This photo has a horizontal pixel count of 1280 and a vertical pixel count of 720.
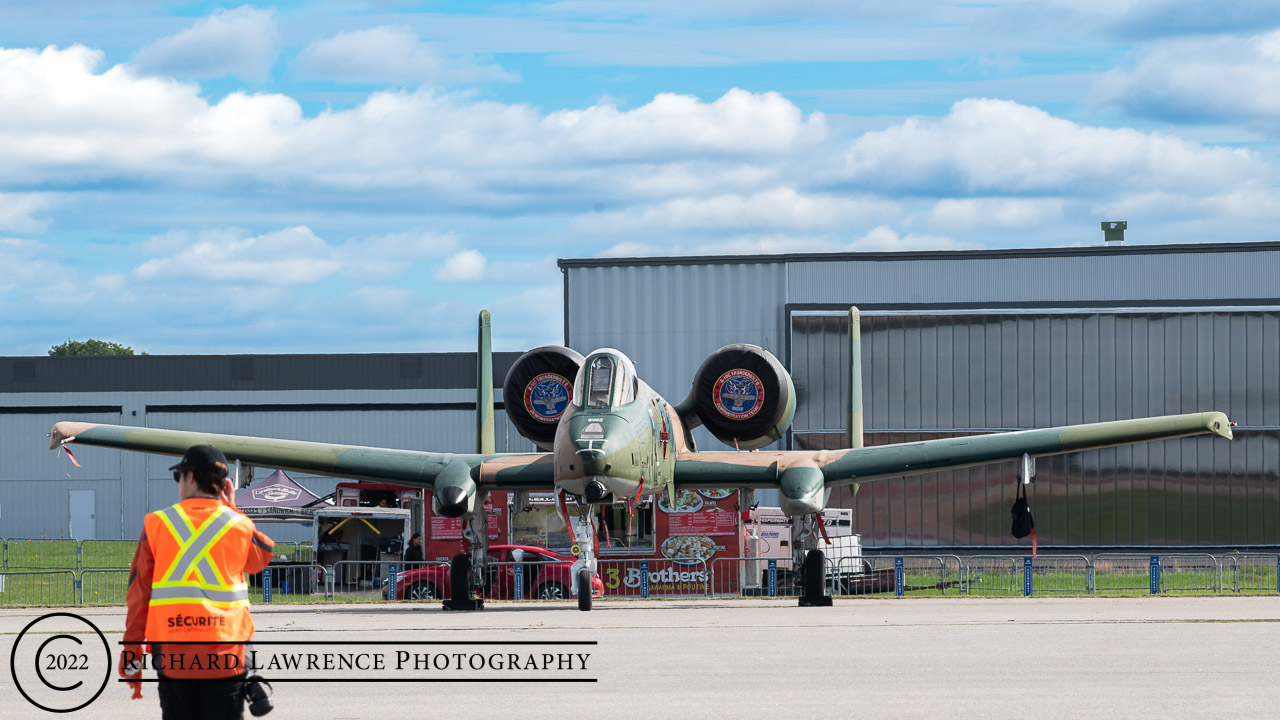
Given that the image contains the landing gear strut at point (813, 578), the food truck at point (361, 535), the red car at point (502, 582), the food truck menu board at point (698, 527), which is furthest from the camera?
the food truck at point (361, 535)

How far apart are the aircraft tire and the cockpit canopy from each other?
7.44ft

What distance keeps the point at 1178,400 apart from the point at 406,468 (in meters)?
25.0

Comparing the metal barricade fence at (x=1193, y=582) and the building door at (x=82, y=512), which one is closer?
the metal barricade fence at (x=1193, y=582)

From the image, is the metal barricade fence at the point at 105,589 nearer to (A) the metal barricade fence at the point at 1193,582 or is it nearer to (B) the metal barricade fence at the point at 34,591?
(B) the metal barricade fence at the point at 34,591

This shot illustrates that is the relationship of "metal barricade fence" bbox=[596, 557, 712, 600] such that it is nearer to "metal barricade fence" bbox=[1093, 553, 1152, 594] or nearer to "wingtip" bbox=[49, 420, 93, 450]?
"metal barricade fence" bbox=[1093, 553, 1152, 594]

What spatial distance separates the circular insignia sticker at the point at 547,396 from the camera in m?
24.8

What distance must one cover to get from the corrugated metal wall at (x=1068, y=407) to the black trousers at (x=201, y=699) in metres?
34.7

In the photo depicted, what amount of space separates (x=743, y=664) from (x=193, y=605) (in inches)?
271

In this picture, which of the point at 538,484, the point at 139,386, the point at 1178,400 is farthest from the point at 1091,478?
the point at 139,386

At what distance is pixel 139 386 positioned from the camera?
6281 cm

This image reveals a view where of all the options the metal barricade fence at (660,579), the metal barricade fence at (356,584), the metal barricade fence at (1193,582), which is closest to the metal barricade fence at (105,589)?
the metal barricade fence at (356,584)

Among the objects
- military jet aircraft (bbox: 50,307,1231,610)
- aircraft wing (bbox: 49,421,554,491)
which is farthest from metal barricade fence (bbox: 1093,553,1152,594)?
aircraft wing (bbox: 49,421,554,491)

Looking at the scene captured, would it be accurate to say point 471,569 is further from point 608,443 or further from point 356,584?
point 356,584

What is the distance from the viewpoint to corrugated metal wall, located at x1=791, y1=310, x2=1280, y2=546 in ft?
132
